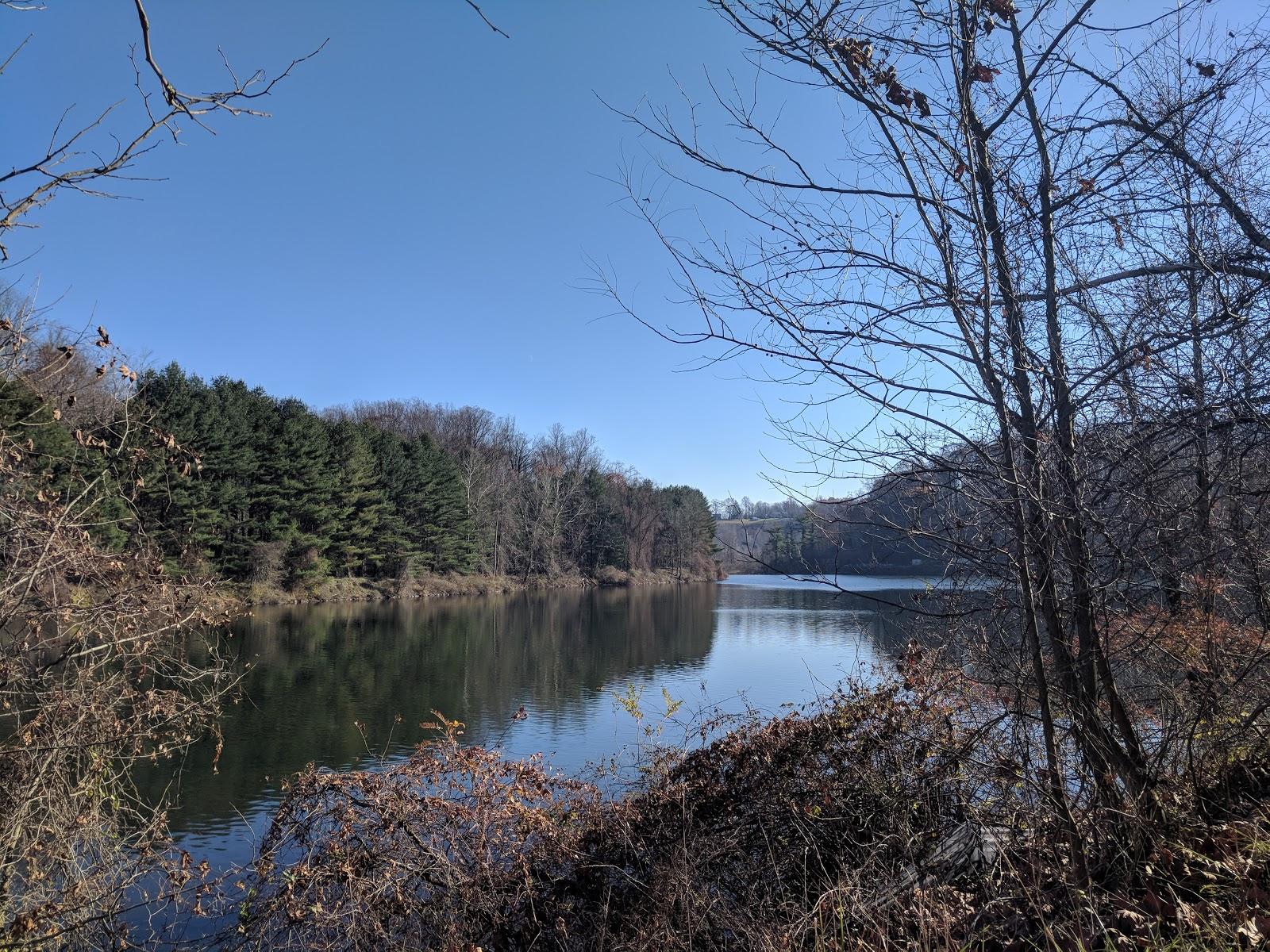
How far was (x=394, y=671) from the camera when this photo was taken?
2047 centimetres

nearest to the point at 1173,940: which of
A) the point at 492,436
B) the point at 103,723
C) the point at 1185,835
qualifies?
the point at 1185,835

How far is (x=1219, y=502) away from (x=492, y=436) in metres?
62.5

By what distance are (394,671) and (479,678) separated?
2.32m

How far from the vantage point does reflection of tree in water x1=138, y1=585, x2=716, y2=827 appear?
1212cm

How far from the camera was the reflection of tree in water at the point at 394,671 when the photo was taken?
477 inches

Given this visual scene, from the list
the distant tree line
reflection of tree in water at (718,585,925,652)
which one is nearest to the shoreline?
the distant tree line

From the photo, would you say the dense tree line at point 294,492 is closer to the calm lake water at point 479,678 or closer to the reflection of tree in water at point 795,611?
the calm lake water at point 479,678

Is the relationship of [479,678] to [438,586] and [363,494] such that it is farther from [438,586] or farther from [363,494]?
[438,586]

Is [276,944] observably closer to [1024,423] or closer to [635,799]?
[635,799]

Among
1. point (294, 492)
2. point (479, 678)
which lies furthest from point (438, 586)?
point (479, 678)

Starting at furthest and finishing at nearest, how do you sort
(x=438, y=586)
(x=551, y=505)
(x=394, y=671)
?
(x=551, y=505)
(x=438, y=586)
(x=394, y=671)

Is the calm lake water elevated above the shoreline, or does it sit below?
below

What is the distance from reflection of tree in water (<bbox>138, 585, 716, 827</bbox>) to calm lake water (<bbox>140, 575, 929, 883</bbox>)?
0.05m

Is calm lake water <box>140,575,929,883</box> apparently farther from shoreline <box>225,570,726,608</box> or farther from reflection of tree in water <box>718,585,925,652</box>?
shoreline <box>225,570,726,608</box>
